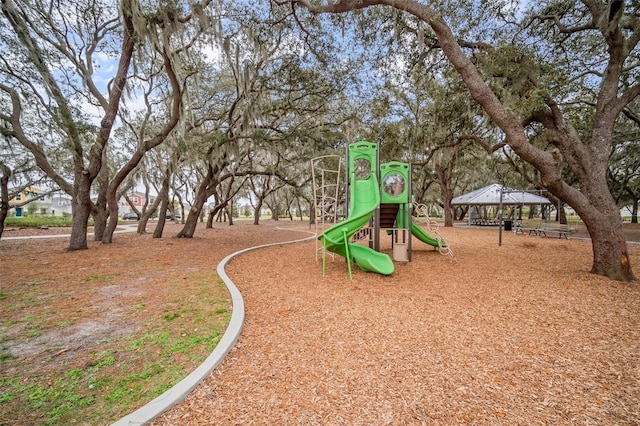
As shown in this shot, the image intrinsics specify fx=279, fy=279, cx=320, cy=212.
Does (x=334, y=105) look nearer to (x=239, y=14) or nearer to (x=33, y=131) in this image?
(x=239, y=14)

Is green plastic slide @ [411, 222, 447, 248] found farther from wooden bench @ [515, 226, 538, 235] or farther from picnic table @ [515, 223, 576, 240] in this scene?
wooden bench @ [515, 226, 538, 235]

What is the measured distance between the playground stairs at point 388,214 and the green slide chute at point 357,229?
130cm

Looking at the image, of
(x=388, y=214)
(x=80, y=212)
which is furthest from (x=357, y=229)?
(x=80, y=212)

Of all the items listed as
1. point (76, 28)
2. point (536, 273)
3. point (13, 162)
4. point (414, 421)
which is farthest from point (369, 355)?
point (13, 162)

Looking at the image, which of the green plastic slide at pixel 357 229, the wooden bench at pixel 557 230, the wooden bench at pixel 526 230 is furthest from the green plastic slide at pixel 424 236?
the wooden bench at pixel 526 230

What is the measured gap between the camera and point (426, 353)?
8.68 feet

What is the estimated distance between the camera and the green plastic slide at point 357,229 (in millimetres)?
5414

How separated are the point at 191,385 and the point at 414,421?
159 centimetres

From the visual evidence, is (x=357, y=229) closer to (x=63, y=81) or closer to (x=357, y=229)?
(x=357, y=229)

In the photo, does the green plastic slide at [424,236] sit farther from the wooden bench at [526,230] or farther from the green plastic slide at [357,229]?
the wooden bench at [526,230]

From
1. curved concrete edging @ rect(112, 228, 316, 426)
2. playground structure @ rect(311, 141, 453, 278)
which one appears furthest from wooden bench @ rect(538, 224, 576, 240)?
curved concrete edging @ rect(112, 228, 316, 426)

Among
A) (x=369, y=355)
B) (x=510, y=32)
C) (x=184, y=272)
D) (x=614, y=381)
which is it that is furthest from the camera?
(x=510, y=32)

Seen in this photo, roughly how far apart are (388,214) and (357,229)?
2.99 metres

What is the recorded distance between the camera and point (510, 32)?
714 centimetres
